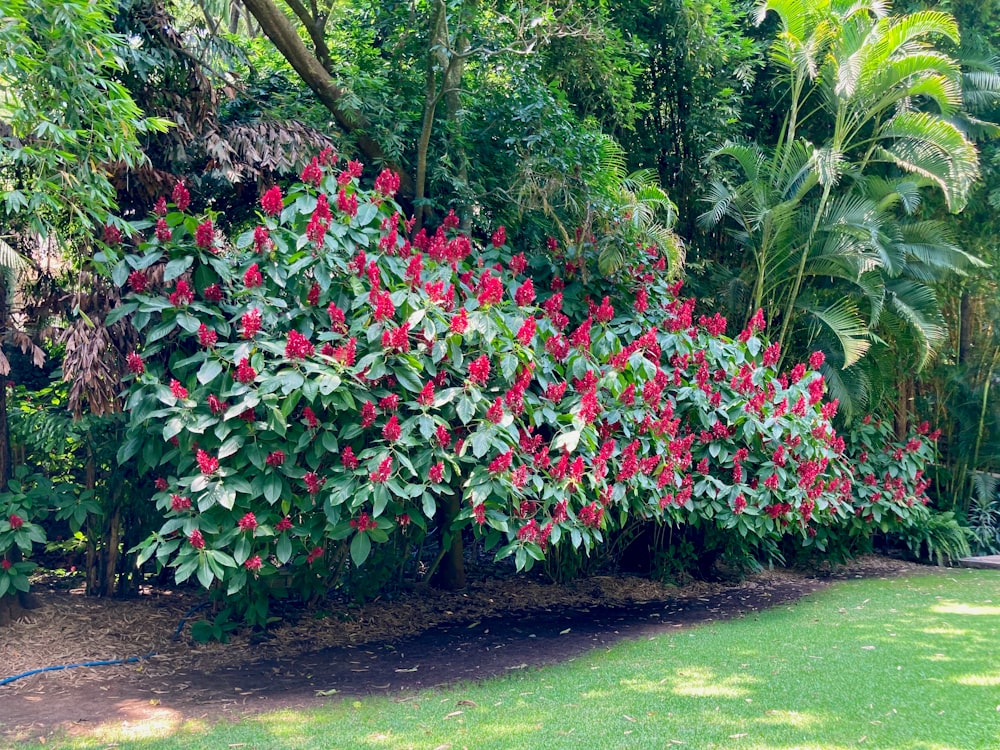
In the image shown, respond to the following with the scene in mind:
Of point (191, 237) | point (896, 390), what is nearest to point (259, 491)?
point (191, 237)

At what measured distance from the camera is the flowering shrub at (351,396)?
4.23 meters

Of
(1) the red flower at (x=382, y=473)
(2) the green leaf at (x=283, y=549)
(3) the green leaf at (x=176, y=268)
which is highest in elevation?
(3) the green leaf at (x=176, y=268)

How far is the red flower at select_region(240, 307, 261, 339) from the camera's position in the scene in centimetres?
424

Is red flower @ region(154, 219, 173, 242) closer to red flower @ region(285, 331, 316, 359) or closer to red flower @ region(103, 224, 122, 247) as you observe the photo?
red flower @ region(103, 224, 122, 247)

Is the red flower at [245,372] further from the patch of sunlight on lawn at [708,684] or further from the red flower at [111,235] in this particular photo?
the patch of sunlight on lawn at [708,684]

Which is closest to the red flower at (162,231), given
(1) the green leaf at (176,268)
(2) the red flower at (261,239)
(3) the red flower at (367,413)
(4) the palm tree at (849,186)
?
(1) the green leaf at (176,268)

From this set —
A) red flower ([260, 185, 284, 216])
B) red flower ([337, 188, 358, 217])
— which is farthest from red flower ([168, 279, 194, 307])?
→ red flower ([337, 188, 358, 217])

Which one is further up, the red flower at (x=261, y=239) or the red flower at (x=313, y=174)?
the red flower at (x=313, y=174)

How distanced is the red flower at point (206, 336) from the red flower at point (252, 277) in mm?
315

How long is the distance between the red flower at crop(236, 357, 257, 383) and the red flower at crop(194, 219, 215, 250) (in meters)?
0.81

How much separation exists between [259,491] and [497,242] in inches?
93.9

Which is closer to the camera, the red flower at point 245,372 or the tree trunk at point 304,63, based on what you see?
the red flower at point 245,372

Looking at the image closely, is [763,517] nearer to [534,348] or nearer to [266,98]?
[534,348]

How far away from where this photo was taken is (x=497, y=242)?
5.68m
